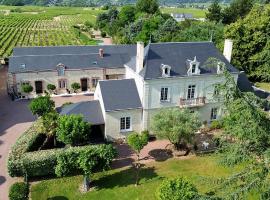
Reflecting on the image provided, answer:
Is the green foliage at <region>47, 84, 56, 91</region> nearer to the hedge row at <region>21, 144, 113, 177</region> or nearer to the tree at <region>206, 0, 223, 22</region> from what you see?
the hedge row at <region>21, 144, 113, 177</region>

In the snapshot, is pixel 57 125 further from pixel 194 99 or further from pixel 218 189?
pixel 218 189

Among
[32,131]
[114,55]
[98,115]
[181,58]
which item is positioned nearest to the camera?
[32,131]

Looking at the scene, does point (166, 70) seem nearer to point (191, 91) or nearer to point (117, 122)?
point (191, 91)

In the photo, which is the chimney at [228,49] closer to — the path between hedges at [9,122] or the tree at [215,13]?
the path between hedges at [9,122]

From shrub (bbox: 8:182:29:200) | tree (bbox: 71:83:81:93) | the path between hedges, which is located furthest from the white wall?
tree (bbox: 71:83:81:93)

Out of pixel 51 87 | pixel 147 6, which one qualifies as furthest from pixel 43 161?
pixel 147 6

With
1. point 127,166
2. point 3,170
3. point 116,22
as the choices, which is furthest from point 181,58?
point 116,22
